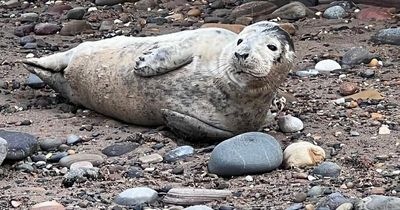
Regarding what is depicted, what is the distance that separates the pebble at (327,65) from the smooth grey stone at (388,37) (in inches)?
26.7

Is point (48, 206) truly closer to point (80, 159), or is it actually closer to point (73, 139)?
point (80, 159)

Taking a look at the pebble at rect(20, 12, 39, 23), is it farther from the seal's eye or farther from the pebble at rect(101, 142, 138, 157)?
the seal's eye

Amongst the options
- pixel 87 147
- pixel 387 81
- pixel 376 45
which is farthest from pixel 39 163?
pixel 376 45

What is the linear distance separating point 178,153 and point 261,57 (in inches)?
25.5

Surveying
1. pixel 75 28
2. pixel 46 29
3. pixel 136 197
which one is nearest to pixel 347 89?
pixel 136 197

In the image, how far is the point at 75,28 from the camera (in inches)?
330

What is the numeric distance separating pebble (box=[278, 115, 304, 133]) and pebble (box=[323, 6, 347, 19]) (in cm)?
285

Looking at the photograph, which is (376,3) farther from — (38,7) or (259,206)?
(259,206)

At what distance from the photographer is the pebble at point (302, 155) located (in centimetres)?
470

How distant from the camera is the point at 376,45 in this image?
7.22m

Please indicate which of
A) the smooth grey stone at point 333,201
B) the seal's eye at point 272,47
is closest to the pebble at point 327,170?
the smooth grey stone at point 333,201

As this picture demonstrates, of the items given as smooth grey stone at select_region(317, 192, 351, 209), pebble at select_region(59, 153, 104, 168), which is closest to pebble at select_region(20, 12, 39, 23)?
pebble at select_region(59, 153, 104, 168)

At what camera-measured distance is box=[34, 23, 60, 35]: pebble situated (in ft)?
27.6

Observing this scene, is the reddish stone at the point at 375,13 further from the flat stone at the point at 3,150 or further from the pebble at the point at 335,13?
the flat stone at the point at 3,150
